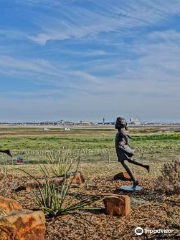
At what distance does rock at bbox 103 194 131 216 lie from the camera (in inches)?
315

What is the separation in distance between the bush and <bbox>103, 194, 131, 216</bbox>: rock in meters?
2.50

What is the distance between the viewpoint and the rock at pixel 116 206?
8.01 m

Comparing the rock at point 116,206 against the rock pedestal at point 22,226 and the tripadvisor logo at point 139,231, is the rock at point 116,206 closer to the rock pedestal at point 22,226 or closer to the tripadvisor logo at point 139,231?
the tripadvisor logo at point 139,231

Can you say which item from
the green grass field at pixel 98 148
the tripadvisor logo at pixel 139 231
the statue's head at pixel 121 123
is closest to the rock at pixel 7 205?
the tripadvisor logo at pixel 139 231

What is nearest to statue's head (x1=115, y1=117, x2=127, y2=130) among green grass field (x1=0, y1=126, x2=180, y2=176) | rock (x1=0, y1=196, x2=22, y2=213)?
green grass field (x1=0, y1=126, x2=180, y2=176)

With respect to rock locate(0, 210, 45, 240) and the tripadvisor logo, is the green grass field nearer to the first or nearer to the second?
the tripadvisor logo

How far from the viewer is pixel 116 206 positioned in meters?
8.05

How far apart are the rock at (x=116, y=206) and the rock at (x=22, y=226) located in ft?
6.90

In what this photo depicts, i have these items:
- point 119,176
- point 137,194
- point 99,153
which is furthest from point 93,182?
point 99,153

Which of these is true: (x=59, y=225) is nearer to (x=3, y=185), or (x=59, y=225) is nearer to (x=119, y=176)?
(x=3, y=185)

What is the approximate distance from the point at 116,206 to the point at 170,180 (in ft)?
9.30

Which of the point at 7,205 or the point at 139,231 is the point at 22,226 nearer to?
the point at 7,205

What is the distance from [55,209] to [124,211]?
4.35 ft

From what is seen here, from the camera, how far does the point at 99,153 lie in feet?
118
